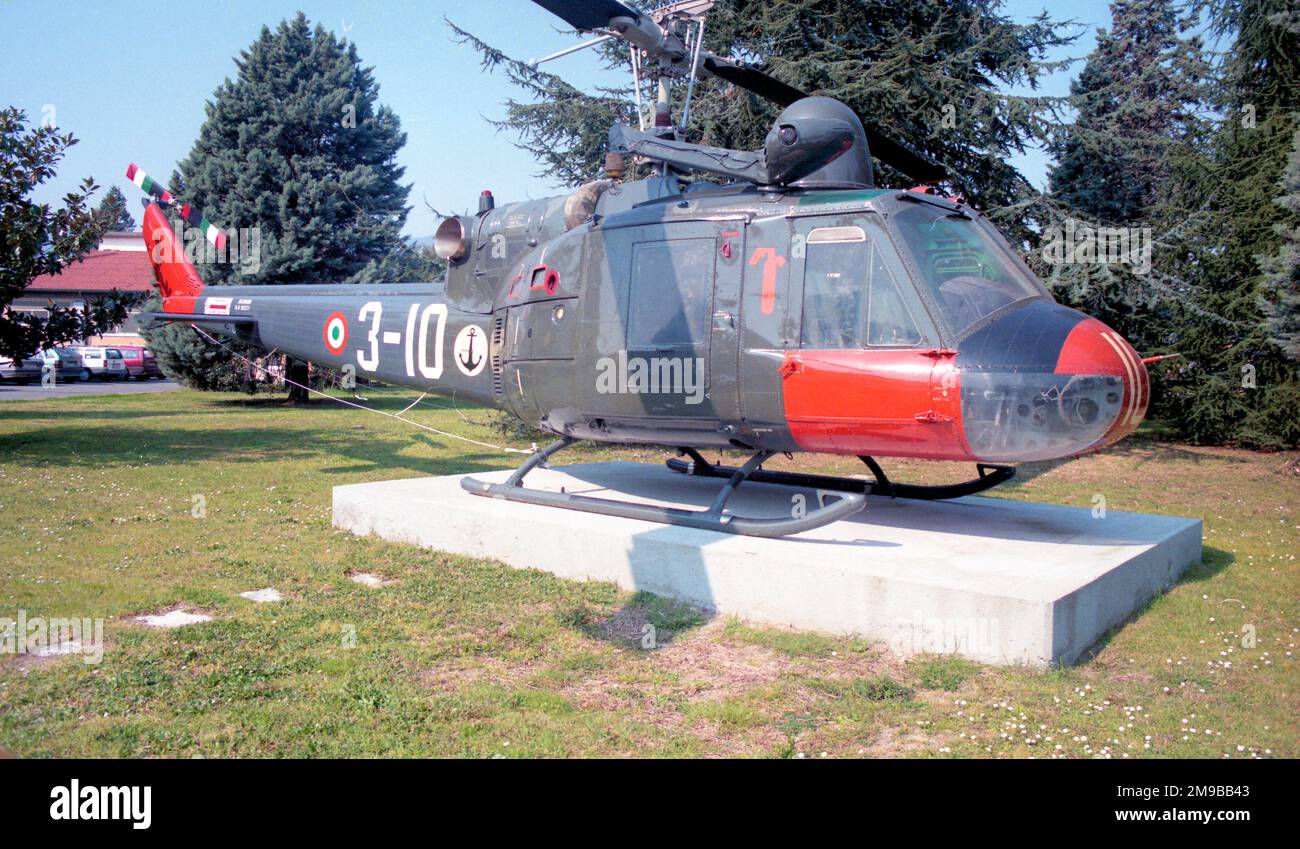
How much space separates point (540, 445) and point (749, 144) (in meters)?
6.37

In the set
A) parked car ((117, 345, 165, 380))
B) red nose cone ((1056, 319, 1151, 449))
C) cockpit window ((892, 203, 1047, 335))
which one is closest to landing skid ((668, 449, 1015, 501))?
red nose cone ((1056, 319, 1151, 449))

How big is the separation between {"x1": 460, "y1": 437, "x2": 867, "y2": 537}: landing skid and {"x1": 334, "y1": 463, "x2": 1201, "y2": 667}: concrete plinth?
0.30 ft

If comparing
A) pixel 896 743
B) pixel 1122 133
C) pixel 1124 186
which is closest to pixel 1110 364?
pixel 896 743

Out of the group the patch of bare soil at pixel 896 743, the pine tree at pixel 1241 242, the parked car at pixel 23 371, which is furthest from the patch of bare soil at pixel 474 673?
the parked car at pixel 23 371

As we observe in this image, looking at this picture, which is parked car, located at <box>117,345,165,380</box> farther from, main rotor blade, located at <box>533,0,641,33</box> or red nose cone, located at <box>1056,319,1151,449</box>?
red nose cone, located at <box>1056,319,1151,449</box>

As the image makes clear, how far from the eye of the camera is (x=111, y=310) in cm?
1417

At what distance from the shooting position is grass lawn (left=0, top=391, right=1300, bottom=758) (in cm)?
435

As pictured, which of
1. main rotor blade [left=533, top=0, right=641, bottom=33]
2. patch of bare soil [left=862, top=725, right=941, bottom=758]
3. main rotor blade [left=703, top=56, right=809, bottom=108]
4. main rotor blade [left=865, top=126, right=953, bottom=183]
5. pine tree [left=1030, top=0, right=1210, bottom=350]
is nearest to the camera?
patch of bare soil [left=862, top=725, right=941, bottom=758]

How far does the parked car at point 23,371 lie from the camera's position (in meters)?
32.2

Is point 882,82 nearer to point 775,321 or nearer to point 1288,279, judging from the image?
point 1288,279

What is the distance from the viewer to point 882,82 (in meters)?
14.0

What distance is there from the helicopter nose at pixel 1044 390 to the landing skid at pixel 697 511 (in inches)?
42.7
